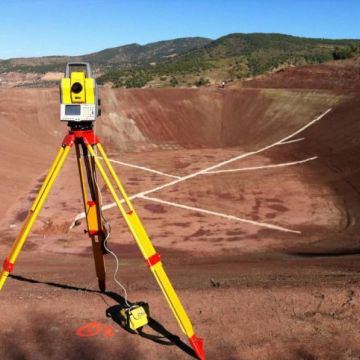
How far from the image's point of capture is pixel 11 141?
103 ft

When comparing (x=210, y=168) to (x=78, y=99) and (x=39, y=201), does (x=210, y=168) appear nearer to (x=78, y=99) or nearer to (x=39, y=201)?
(x=78, y=99)

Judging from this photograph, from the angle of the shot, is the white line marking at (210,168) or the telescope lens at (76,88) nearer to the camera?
the telescope lens at (76,88)

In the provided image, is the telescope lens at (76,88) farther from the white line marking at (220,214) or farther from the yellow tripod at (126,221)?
the white line marking at (220,214)

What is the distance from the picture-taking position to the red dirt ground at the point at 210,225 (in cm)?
680

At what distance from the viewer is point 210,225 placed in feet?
63.1

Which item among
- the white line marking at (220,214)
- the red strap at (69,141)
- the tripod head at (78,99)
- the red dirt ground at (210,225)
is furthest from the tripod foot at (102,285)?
the white line marking at (220,214)

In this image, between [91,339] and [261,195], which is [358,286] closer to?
[91,339]

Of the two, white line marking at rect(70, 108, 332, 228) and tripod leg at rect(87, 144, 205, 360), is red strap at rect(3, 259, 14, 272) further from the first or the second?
white line marking at rect(70, 108, 332, 228)

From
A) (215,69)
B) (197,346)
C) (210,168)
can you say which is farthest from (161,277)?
(215,69)

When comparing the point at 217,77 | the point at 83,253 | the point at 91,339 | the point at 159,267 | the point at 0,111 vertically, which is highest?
the point at 217,77

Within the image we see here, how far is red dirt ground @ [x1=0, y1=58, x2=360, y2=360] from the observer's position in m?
6.80

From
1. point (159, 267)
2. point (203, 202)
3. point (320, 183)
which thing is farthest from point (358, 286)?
point (320, 183)

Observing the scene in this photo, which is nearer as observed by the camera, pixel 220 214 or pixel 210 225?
pixel 210 225

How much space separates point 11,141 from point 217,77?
60.4m
